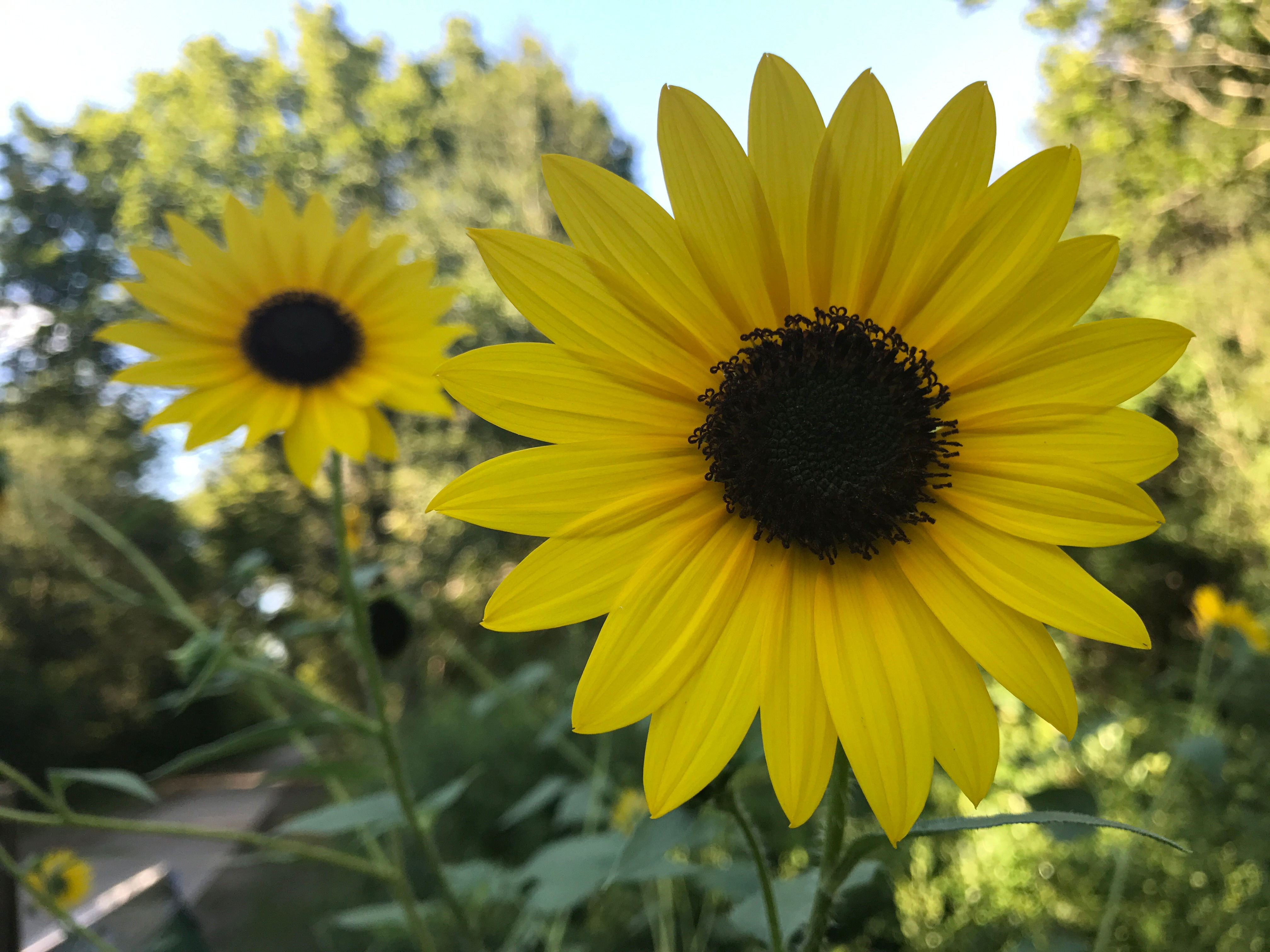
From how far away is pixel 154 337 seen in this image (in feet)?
4.71

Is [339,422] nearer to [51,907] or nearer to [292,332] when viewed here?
[292,332]

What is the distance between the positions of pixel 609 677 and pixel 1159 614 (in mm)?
8419

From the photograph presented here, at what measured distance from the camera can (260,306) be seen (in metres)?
1.58

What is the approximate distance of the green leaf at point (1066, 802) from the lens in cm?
80

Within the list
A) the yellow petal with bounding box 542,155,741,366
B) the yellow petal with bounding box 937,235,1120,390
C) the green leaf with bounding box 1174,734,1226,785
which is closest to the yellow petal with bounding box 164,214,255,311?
the yellow petal with bounding box 542,155,741,366

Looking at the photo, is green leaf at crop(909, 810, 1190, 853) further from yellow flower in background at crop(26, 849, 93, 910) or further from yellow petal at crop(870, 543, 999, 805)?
yellow flower in background at crop(26, 849, 93, 910)

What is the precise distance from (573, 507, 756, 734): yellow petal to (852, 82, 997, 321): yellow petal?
0.32 m

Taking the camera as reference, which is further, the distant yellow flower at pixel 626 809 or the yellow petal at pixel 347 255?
the distant yellow flower at pixel 626 809

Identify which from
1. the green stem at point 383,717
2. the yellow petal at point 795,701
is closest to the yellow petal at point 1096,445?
the yellow petal at point 795,701

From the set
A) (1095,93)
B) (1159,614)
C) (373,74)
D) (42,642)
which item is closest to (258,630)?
(42,642)

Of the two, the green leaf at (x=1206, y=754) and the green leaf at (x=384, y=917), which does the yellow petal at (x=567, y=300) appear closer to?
the green leaf at (x=384, y=917)

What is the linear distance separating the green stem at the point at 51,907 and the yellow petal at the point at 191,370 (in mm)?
840

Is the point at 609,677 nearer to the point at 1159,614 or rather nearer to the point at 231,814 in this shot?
the point at 1159,614

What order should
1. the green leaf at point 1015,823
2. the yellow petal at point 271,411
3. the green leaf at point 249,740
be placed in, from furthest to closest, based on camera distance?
the yellow petal at point 271,411, the green leaf at point 249,740, the green leaf at point 1015,823
